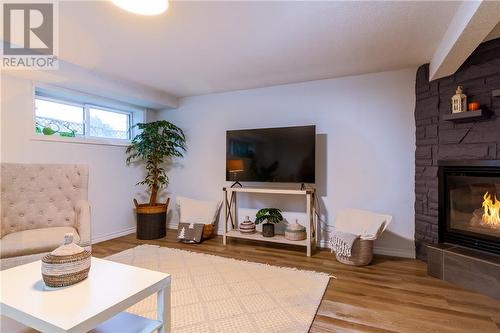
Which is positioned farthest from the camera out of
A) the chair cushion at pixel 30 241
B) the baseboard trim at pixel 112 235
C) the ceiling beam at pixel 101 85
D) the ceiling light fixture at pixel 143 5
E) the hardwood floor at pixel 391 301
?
the baseboard trim at pixel 112 235

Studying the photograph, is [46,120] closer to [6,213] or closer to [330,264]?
[6,213]

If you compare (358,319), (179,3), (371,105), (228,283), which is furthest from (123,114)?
(358,319)

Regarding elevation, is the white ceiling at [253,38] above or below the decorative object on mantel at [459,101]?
above

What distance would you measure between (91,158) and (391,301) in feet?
→ 11.8

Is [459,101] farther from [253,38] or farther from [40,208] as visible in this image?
[40,208]

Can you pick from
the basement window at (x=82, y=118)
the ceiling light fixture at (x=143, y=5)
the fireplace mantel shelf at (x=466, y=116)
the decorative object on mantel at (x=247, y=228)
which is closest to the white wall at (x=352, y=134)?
the decorative object on mantel at (x=247, y=228)

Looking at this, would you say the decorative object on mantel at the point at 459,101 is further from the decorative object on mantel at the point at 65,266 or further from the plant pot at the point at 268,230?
the decorative object on mantel at the point at 65,266

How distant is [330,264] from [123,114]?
362cm

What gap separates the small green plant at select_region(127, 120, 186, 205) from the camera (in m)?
3.74

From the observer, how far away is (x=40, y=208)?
244 cm

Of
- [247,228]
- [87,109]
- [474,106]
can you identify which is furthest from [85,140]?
[474,106]

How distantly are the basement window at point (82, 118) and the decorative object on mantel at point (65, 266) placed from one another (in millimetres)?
2240

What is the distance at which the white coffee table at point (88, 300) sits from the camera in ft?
3.35

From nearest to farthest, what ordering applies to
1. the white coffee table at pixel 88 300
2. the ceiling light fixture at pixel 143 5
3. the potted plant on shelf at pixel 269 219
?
1. the white coffee table at pixel 88 300
2. the ceiling light fixture at pixel 143 5
3. the potted plant on shelf at pixel 269 219
